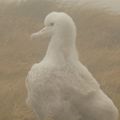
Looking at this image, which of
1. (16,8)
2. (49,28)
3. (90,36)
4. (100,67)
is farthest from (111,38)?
(49,28)

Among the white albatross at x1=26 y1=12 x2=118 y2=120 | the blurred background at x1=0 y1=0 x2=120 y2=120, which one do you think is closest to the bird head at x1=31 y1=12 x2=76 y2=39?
the white albatross at x1=26 y1=12 x2=118 y2=120

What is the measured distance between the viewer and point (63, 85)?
294 centimetres

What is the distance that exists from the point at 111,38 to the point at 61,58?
289 centimetres

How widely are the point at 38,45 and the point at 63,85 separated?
2.81 m

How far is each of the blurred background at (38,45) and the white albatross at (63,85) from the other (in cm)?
79

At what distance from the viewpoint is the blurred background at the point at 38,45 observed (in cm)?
415

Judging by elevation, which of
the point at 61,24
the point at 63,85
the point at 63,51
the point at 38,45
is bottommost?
the point at 38,45

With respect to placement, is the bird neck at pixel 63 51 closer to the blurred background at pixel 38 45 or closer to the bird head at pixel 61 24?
the bird head at pixel 61 24

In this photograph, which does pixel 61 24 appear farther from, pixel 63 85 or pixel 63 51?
pixel 63 85

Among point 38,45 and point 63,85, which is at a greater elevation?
point 63,85

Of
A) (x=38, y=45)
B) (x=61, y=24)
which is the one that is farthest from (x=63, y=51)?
(x=38, y=45)

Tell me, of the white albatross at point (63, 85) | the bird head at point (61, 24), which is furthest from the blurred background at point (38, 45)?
the bird head at point (61, 24)

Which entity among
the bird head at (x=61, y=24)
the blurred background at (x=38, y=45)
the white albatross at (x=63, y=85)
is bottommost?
the blurred background at (x=38, y=45)

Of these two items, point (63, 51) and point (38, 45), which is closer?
point (63, 51)
